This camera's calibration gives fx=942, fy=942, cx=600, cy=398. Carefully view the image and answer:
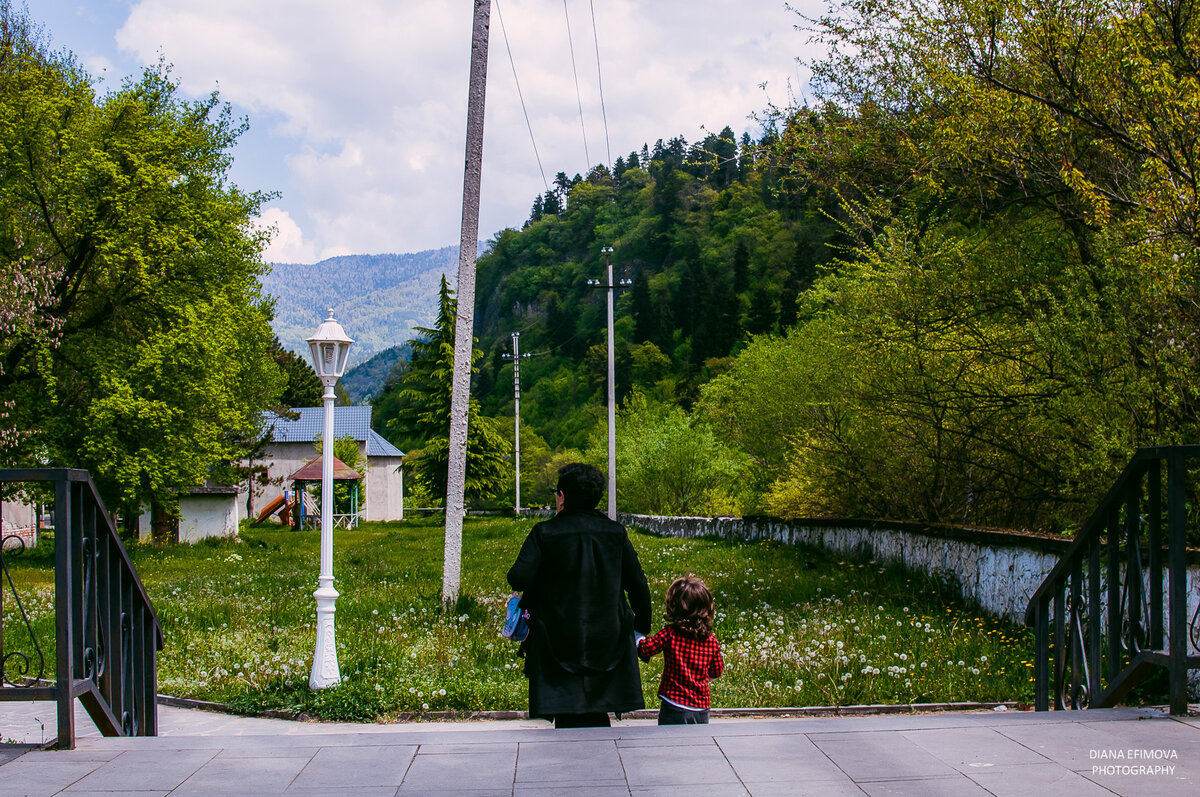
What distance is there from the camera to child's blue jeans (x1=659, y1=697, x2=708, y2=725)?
495 cm

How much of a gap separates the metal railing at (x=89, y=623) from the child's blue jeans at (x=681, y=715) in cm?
282

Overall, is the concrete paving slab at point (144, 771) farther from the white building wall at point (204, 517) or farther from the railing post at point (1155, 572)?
the white building wall at point (204, 517)

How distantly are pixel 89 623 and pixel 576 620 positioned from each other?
7.90 ft

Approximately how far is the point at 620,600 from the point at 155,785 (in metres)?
2.14

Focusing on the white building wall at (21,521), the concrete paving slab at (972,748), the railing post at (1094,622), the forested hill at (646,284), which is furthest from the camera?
the forested hill at (646,284)

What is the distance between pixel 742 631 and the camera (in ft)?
32.6

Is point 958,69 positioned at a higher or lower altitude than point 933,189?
higher

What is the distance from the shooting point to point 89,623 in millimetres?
4652

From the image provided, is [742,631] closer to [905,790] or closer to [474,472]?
[905,790]

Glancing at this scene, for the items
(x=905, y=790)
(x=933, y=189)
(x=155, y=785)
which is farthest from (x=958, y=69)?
(x=155, y=785)

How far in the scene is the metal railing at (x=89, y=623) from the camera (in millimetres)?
4238

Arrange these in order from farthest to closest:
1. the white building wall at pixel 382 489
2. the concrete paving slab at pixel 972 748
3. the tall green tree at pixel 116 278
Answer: the white building wall at pixel 382 489, the tall green tree at pixel 116 278, the concrete paving slab at pixel 972 748

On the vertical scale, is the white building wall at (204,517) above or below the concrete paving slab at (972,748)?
below

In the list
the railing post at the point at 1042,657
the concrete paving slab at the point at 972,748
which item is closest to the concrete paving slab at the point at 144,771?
the concrete paving slab at the point at 972,748
